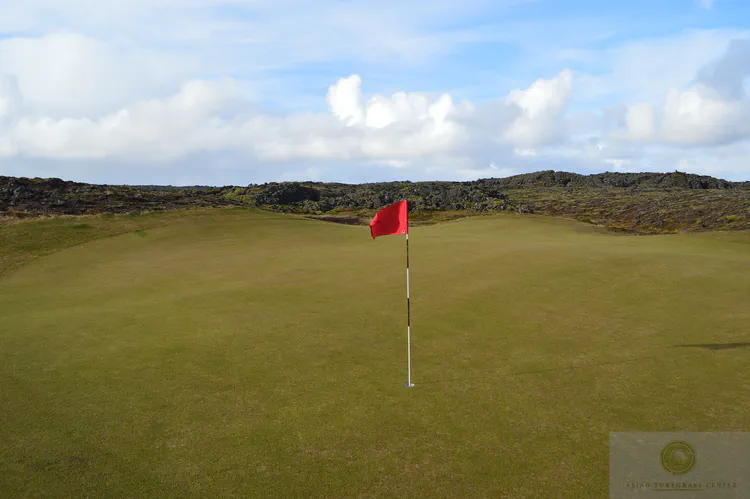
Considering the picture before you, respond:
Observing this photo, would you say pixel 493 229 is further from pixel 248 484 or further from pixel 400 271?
pixel 248 484

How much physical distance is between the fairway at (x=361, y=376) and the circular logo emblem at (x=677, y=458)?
541 millimetres

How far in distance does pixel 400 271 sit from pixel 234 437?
15455mm

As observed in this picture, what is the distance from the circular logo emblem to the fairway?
0.54 m

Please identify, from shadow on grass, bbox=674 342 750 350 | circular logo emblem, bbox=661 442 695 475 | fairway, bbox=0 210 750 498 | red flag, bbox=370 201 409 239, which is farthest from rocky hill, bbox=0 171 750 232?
circular logo emblem, bbox=661 442 695 475

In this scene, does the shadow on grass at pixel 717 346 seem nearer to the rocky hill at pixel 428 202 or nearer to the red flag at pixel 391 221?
the red flag at pixel 391 221

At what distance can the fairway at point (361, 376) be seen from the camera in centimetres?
749

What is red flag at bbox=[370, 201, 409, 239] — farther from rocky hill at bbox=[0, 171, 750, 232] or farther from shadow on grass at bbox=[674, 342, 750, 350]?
rocky hill at bbox=[0, 171, 750, 232]

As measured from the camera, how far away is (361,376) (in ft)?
36.4

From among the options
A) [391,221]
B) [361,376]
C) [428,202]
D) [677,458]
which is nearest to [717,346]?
[677,458]

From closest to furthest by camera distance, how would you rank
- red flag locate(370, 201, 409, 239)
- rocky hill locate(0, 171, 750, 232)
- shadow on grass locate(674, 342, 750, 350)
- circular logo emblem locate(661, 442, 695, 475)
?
1. circular logo emblem locate(661, 442, 695, 475)
2. red flag locate(370, 201, 409, 239)
3. shadow on grass locate(674, 342, 750, 350)
4. rocky hill locate(0, 171, 750, 232)

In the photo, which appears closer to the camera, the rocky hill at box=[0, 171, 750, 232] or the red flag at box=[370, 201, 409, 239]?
the red flag at box=[370, 201, 409, 239]

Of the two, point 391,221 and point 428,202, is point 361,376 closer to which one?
point 391,221

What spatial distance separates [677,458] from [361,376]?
251 inches

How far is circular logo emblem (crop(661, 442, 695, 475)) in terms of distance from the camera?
7449 mm
